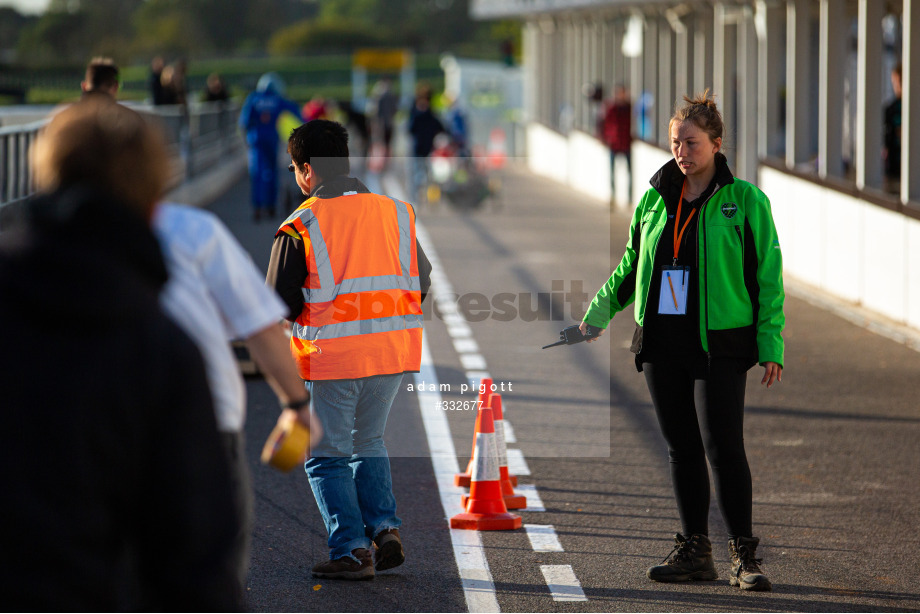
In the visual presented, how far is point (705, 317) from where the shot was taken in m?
5.29

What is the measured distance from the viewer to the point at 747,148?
19984mm

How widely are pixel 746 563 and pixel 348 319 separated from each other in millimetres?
1750

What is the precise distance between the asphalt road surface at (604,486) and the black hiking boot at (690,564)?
0.13ft

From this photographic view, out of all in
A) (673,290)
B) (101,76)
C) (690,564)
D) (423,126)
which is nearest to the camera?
(673,290)

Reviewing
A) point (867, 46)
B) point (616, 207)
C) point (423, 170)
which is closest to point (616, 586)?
point (867, 46)

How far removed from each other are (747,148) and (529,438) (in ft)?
41.1

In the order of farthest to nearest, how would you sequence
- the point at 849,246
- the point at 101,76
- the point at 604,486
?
the point at 849,246 → the point at 101,76 → the point at 604,486

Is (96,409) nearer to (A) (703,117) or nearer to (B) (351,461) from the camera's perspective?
(B) (351,461)

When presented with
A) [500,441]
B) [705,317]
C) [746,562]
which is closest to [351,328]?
[705,317]

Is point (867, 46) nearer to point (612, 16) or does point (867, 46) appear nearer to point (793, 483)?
point (793, 483)

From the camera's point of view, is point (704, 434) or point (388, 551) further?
point (388, 551)

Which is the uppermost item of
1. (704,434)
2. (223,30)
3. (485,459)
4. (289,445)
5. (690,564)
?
(223,30)

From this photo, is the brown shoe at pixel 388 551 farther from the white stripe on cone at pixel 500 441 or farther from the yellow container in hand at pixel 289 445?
the yellow container in hand at pixel 289 445

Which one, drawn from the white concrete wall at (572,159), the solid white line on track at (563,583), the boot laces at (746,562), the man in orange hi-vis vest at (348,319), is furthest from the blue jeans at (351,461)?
the white concrete wall at (572,159)
